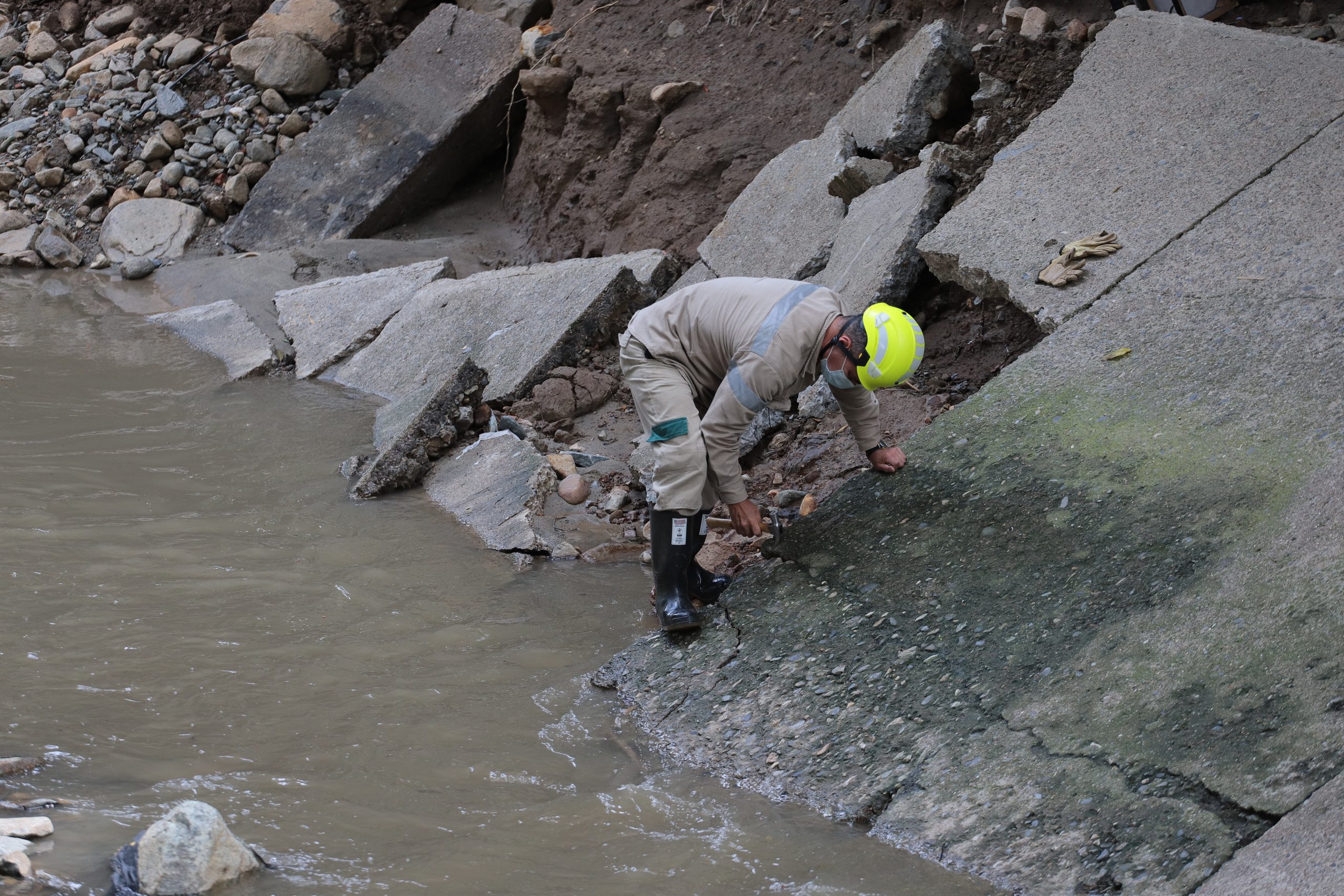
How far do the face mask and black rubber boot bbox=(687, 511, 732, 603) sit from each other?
2.04 feet

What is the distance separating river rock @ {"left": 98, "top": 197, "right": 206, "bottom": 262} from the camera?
952 cm

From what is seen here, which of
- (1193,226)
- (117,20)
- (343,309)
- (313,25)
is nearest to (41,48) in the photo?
(117,20)

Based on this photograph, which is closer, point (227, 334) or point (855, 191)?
point (855, 191)

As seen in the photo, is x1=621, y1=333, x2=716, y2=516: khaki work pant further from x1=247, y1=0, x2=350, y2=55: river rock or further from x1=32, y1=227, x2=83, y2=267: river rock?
x1=247, y1=0, x2=350, y2=55: river rock

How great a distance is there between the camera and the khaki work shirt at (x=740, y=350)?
10.7ft

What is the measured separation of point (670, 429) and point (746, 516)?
0.37 metres

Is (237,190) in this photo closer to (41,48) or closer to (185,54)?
(185,54)

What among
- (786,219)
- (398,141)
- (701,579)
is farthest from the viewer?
(398,141)

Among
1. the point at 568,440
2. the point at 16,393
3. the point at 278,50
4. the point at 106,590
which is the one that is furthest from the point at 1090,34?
the point at 278,50

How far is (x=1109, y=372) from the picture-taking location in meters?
3.55

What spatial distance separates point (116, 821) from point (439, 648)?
131 cm

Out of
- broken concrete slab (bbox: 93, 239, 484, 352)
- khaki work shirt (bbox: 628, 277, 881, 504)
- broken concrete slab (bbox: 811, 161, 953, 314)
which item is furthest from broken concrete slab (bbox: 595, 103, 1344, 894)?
broken concrete slab (bbox: 93, 239, 484, 352)

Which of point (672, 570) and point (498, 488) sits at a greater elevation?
point (672, 570)

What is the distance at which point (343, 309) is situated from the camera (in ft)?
24.2
